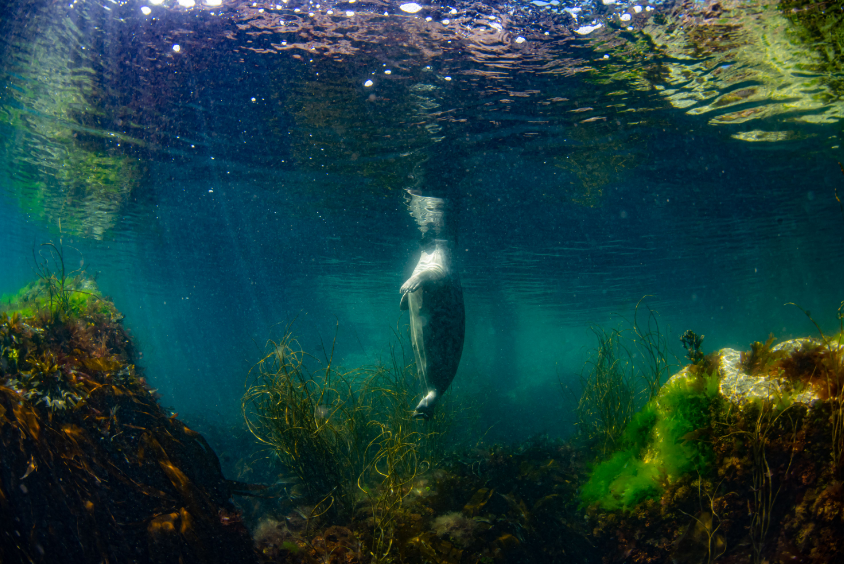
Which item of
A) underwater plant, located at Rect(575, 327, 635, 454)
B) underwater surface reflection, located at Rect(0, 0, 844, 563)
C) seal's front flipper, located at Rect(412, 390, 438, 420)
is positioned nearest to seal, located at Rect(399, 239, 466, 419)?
seal's front flipper, located at Rect(412, 390, 438, 420)

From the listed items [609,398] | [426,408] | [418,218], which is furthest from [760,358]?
[418,218]

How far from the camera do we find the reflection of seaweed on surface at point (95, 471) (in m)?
3.96

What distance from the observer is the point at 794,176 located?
40.3 ft

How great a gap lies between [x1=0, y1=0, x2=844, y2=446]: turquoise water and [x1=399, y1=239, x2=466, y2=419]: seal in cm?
245

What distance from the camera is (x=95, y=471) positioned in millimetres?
4199

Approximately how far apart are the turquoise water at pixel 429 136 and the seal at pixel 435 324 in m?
2.45

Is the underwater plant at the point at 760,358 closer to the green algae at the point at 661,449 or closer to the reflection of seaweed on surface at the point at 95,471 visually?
the green algae at the point at 661,449

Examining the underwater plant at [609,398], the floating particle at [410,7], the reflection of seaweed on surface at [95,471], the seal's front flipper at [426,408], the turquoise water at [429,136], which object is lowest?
the underwater plant at [609,398]

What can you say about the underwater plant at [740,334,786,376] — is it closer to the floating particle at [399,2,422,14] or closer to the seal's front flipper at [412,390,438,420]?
the seal's front flipper at [412,390,438,420]

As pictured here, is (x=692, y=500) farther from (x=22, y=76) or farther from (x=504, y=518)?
(x=22, y=76)

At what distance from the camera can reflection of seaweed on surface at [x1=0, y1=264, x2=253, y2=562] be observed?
3.96 m

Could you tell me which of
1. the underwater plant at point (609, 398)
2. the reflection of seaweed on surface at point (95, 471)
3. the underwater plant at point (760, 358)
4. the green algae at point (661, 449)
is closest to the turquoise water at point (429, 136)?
the underwater plant at point (609, 398)

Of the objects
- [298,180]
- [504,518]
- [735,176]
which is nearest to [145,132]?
[298,180]

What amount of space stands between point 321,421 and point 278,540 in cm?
141
